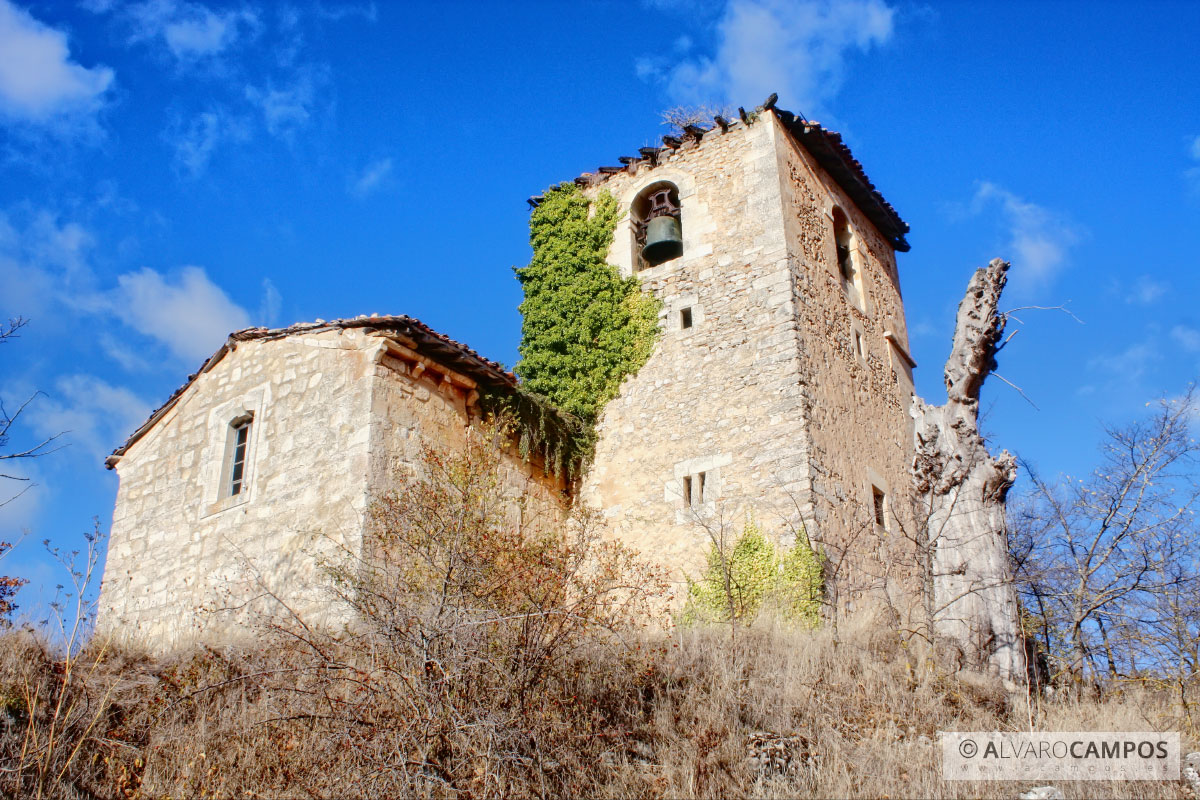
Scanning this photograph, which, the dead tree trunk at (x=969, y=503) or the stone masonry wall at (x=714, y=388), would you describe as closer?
the dead tree trunk at (x=969, y=503)

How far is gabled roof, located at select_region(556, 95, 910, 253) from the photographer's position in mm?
16234

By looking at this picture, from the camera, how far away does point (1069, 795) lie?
7.88 metres

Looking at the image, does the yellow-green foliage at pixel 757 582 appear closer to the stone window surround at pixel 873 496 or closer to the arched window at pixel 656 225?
the stone window surround at pixel 873 496

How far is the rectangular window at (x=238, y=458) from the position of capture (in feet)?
44.3

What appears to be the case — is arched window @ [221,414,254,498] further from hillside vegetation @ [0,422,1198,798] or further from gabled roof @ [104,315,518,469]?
hillside vegetation @ [0,422,1198,798]

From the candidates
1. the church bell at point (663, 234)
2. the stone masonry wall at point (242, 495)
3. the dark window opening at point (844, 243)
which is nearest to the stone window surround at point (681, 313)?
the church bell at point (663, 234)

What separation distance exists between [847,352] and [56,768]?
11.9 meters

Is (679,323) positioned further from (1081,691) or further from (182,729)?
(182,729)

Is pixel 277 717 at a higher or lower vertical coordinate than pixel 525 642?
lower

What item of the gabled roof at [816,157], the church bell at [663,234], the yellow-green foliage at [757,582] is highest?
the gabled roof at [816,157]

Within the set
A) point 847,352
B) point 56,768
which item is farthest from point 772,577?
point 56,768

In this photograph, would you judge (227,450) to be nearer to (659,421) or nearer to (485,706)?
(659,421)

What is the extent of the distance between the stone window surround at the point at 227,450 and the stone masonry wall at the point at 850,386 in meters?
7.31

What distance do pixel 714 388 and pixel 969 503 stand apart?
15.4ft
